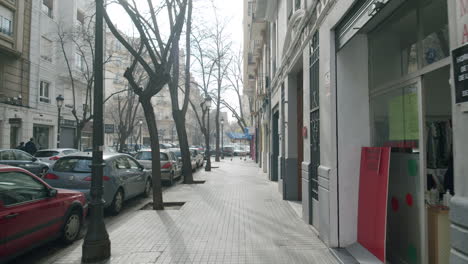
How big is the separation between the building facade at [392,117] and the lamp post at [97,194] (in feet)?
12.2

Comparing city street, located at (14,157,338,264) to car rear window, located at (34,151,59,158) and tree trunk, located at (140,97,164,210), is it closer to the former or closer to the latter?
tree trunk, located at (140,97,164,210)

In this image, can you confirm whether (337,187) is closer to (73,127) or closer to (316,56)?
(316,56)

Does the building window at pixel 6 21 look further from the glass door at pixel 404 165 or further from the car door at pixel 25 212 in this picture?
the glass door at pixel 404 165

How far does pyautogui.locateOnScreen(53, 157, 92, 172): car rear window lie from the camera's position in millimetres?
8094

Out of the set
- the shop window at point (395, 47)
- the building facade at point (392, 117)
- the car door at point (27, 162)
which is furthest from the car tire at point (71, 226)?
the car door at point (27, 162)

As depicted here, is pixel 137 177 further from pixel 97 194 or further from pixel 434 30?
pixel 434 30

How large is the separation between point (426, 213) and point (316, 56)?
363 cm

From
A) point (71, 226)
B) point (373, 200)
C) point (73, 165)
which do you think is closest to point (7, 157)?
point (73, 165)

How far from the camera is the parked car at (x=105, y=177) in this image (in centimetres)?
784

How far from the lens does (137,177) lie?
1008 centimetres

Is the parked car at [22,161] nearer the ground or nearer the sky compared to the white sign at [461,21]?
nearer the ground

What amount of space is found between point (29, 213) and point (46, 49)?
25.4 meters

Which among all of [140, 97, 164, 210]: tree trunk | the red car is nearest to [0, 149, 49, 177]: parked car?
[140, 97, 164, 210]: tree trunk

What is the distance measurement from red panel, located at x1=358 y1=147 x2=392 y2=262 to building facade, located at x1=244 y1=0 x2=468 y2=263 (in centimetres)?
11
